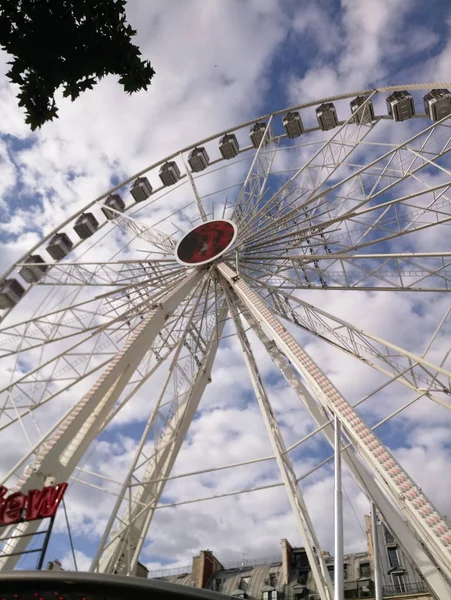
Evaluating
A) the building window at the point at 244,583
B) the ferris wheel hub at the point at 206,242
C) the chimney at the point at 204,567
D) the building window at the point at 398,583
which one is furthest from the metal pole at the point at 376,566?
the chimney at the point at 204,567

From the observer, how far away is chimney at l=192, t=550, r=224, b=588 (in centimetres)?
3056

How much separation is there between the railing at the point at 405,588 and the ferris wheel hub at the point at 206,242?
18.1 metres

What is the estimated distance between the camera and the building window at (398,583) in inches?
947

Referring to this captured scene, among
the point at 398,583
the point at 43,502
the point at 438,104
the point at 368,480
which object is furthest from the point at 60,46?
the point at 398,583

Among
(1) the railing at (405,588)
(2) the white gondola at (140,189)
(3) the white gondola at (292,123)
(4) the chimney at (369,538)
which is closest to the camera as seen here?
(3) the white gondola at (292,123)

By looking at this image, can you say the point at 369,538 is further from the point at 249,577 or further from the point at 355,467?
the point at 355,467

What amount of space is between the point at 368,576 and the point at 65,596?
22.6 meters

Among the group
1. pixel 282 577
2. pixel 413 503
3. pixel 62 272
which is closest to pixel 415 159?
pixel 413 503

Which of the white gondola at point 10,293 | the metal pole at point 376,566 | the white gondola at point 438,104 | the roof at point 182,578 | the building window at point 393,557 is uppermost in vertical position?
the white gondola at point 438,104

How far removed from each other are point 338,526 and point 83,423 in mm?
6825

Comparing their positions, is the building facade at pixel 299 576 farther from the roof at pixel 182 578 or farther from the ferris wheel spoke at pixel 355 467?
the ferris wheel spoke at pixel 355 467

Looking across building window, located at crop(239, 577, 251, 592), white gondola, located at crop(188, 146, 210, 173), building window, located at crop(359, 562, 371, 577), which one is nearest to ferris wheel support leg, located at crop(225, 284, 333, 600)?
white gondola, located at crop(188, 146, 210, 173)

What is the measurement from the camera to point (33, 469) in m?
11.4

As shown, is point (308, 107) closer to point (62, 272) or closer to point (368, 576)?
point (62, 272)
